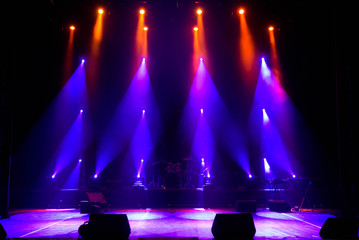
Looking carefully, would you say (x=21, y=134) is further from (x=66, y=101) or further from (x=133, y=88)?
(x=133, y=88)

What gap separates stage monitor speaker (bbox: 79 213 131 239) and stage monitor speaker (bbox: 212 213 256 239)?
1036 millimetres

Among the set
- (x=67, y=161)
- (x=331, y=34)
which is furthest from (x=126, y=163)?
(x=331, y=34)

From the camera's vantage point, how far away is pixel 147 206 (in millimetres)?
10773

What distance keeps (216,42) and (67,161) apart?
23.8 ft

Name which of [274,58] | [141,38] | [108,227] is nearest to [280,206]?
[274,58]

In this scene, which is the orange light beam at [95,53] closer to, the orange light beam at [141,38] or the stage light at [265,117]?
the orange light beam at [141,38]

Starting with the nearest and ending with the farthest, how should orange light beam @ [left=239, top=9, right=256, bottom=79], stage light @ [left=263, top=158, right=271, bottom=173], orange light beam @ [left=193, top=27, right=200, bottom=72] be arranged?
orange light beam @ [left=239, top=9, right=256, bottom=79] < orange light beam @ [left=193, top=27, right=200, bottom=72] < stage light @ [left=263, top=158, right=271, bottom=173]

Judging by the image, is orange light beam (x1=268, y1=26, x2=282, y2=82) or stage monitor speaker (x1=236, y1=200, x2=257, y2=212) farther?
orange light beam (x1=268, y1=26, x2=282, y2=82)

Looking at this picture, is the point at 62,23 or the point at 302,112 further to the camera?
the point at 302,112

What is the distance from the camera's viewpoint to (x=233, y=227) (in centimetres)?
347

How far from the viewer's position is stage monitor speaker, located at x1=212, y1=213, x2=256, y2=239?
3436 millimetres

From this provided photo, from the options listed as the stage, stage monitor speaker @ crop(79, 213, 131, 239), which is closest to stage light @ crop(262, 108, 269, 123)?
the stage

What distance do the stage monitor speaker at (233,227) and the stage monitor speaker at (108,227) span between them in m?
1.04

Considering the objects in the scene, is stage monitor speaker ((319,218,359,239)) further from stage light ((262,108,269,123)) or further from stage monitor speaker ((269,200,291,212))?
stage light ((262,108,269,123))
